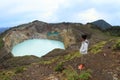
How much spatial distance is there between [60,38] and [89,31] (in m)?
7.22

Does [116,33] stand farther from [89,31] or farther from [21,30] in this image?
[21,30]

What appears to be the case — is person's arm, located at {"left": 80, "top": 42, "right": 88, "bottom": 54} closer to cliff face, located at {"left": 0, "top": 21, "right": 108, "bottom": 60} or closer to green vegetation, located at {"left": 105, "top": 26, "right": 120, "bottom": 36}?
cliff face, located at {"left": 0, "top": 21, "right": 108, "bottom": 60}

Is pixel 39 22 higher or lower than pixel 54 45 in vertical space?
higher

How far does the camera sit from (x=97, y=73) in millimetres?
19672

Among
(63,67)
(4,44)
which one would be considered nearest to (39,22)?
(4,44)

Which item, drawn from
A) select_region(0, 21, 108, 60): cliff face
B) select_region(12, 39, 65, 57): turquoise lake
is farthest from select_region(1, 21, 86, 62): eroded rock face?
select_region(12, 39, 65, 57): turquoise lake

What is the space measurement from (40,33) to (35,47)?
17.5ft

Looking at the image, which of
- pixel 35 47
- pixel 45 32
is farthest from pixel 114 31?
pixel 35 47

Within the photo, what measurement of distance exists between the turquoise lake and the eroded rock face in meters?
1.01

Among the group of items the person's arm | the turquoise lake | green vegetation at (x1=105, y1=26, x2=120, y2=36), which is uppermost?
green vegetation at (x1=105, y1=26, x2=120, y2=36)

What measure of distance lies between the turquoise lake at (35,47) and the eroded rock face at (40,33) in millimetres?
1008

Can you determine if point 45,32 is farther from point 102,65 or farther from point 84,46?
point 102,65

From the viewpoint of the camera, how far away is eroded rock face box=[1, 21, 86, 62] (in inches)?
3343

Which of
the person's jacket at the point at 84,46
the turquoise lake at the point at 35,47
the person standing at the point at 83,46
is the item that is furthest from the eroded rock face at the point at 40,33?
the person's jacket at the point at 84,46
